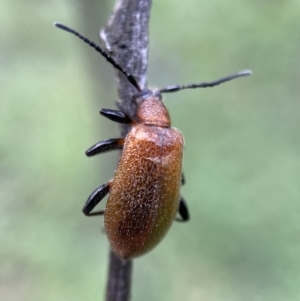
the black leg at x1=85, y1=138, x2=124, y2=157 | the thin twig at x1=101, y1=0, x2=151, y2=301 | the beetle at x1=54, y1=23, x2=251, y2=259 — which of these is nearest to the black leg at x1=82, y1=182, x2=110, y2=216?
the beetle at x1=54, y1=23, x2=251, y2=259

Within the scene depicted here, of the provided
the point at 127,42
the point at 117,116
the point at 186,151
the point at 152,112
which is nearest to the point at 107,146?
the point at 117,116

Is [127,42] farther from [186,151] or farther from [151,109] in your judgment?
[186,151]

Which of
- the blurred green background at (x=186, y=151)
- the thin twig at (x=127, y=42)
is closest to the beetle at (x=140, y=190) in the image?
the thin twig at (x=127, y=42)

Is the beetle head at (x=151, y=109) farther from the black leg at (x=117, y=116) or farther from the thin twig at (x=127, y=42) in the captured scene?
the thin twig at (x=127, y=42)

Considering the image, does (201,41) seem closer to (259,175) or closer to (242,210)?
(259,175)

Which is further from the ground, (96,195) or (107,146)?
(107,146)
